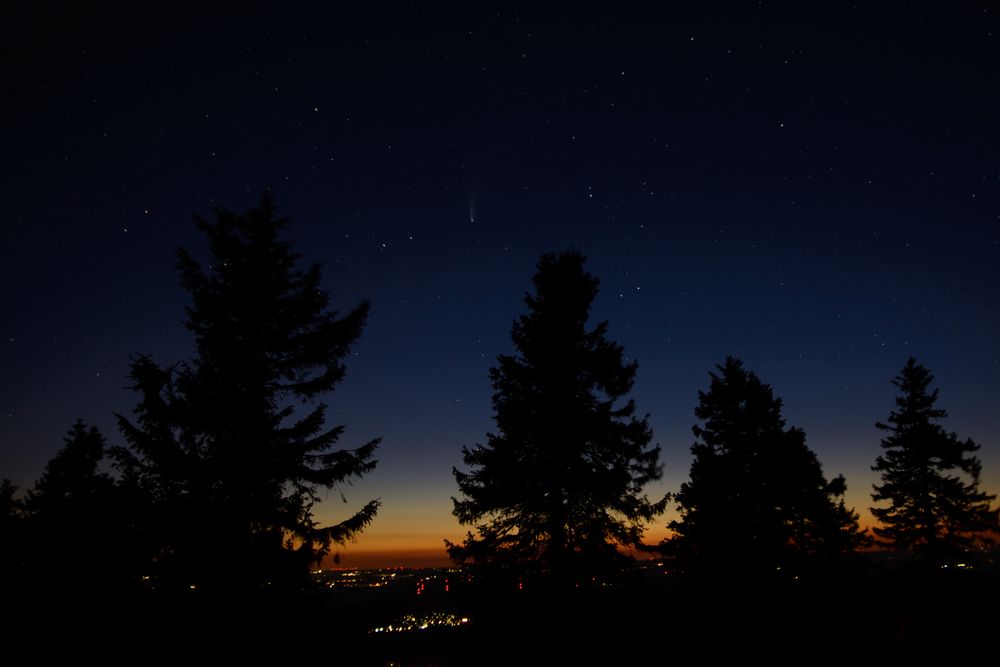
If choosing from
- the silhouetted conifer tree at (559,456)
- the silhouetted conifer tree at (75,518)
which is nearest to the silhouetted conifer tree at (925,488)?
the silhouetted conifer tree at (559,456)

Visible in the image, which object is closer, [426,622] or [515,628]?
[515,628]

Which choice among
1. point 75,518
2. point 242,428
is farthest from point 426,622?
point 75,518

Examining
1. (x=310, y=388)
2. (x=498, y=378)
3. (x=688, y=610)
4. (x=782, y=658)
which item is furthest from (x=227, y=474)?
(x=688, y=610)

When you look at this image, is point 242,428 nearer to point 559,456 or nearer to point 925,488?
point 559,456

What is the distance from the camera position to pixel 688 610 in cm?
1844

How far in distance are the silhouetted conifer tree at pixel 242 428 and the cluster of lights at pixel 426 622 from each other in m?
6.18

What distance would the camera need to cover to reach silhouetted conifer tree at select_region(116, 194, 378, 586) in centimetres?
1100

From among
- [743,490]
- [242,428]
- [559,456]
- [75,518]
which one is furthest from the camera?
[75,518]

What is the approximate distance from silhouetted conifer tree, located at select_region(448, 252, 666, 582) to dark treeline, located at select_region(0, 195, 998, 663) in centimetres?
5

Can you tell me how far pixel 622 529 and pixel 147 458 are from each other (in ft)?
43.3

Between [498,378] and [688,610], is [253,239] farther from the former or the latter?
[688,610]

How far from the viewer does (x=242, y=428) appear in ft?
38.2

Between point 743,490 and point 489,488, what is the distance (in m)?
10.1

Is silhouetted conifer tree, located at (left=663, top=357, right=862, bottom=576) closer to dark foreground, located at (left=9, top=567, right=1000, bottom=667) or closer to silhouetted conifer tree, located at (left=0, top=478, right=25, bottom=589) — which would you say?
dark foreground, located at (left=9, top=567, right=1000, bottom=667)
